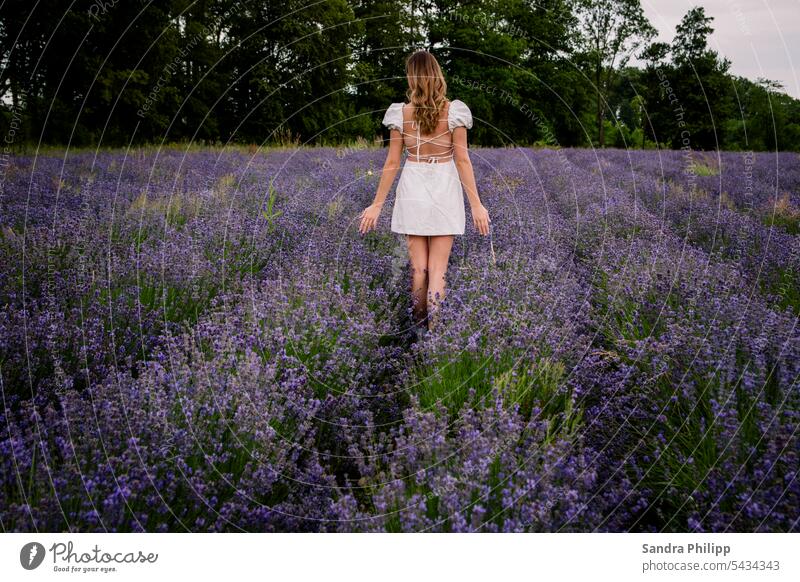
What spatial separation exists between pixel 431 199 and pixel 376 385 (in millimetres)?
1278

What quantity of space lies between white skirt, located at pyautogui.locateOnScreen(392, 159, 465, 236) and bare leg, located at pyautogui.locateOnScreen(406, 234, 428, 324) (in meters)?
0.19

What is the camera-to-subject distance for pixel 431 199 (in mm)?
3719

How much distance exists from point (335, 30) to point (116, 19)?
6.95ft

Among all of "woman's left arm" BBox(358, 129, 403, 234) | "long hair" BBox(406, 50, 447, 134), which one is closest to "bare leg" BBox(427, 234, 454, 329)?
"woman's left arm" BBox(358, 129, 403, 234)

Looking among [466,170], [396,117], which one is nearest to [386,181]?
[396,117]

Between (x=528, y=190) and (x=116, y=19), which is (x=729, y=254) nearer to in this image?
(x=528, y=190)

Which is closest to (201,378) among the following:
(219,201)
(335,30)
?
(219,201)

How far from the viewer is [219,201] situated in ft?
19.8

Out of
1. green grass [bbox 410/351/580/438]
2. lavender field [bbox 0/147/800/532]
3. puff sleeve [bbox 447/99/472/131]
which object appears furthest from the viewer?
puff sleeve [bbox 447/99/472/131]

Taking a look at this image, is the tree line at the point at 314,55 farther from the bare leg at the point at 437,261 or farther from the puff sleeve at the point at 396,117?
the bare leg at the point at 437,261

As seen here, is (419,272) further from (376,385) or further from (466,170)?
(376,385)

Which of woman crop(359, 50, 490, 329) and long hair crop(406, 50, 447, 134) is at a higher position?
long hair crop(406, 50, 447, 134)

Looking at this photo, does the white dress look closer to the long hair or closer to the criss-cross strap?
the criss-cross strap

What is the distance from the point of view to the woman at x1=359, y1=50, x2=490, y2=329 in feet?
11.4
